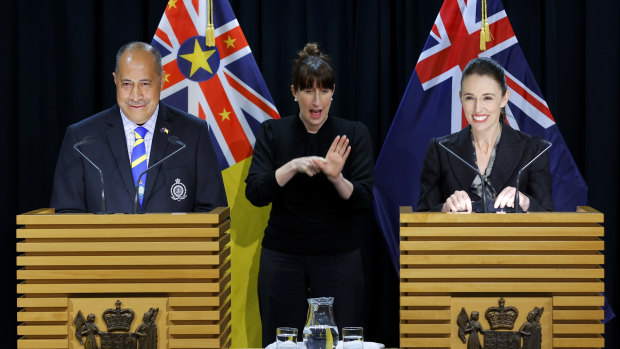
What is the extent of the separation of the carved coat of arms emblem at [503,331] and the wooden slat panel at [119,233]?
0.78 metres

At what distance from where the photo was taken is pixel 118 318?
2.14 m

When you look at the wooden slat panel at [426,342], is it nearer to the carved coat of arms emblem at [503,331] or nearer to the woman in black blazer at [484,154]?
the carved coat of arms emblem at [503,331]

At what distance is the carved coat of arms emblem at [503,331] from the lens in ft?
6.85

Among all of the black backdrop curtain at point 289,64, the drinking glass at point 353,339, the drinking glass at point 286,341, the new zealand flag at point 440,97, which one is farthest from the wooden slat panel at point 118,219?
the black backdrop curtain at point 289,64

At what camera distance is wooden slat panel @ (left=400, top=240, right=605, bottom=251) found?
2125 mm

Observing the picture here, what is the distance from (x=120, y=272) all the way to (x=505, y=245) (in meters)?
1.10

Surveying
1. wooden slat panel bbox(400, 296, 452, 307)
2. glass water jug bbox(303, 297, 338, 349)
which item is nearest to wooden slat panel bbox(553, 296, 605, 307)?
wooden slat panel bbox(400, 296, 452, 307)

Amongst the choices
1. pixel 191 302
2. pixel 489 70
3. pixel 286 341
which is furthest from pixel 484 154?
pixel 191 302

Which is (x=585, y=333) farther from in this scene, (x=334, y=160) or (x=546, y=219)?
(x=334, y=160)

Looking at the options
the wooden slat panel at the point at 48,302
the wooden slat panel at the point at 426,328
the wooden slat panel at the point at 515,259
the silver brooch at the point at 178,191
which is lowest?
the wooden slat panel at the point at 426,328

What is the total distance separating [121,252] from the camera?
2.18 m

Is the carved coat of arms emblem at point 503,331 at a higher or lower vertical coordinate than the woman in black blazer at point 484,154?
lower

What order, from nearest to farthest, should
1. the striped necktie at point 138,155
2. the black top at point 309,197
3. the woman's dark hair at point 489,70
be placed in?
the woman's dark hair at point 489,70 → the striped necktie at point 138,155 → the black top at point 309,197

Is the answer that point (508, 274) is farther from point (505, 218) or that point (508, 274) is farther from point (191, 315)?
point (191, 315)
